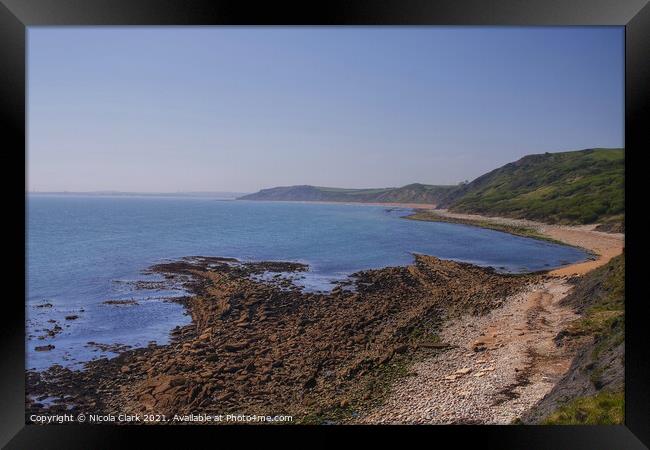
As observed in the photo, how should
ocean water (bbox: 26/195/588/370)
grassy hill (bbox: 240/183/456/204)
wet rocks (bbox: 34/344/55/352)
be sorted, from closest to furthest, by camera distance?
wet rocks (bbox: 34/344/55/352) → ocean water (bbox: 26/195/588/370) → grassy hill (bbox: 240/183/456/204)

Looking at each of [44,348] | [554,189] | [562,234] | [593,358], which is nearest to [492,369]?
[593,358]

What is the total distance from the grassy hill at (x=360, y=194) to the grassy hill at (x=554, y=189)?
288mm

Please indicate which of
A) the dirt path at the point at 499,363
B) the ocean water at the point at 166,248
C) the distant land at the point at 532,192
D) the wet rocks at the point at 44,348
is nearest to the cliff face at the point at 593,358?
the dirt path at the point at 499,363

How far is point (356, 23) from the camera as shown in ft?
11.0

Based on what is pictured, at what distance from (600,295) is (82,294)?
265 inches

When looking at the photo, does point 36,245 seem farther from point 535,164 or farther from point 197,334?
point 535,164

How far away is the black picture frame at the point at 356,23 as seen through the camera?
10.8 feet

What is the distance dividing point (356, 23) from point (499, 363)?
4171 millimetres

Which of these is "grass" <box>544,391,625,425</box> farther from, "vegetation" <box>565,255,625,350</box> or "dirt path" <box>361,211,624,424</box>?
"vegetation" <box>565,255,625,350</box>

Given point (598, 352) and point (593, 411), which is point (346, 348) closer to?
point (593, 411)

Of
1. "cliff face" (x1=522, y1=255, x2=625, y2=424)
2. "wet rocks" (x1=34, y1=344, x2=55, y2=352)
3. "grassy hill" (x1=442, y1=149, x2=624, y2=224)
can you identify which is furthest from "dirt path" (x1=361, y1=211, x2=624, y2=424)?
"wet rocks" (x1=34, y1=344, x2=55, y2=352)

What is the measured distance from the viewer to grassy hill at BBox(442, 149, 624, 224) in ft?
17.1

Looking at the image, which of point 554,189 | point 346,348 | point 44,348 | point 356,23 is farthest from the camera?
point 554,189

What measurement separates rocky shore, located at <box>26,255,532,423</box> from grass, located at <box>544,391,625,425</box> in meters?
1.47
